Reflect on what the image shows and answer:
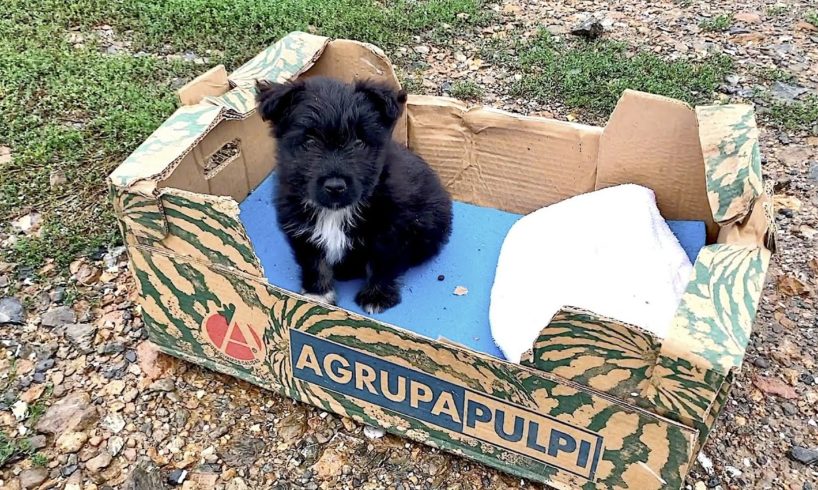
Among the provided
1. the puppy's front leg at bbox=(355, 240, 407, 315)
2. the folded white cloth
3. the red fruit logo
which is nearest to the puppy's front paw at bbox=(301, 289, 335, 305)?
the puppy's front leg at bbox=(355, 240, 407, 315)

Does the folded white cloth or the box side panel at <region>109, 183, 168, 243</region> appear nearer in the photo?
the box side panel at <region>109, 183, 168, 243</region>

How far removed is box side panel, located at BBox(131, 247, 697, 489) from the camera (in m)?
2.58

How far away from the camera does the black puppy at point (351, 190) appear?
118 inches

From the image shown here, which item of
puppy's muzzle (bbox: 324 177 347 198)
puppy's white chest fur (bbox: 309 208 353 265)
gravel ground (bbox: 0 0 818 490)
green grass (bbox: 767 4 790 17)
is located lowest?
gravel ground (bbox: 0 0 818 490)

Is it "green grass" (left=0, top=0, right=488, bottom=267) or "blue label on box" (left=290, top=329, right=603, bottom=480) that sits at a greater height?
"blue label on box" (left=290, top=329, right=603, bottom=480)

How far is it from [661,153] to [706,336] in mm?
1740

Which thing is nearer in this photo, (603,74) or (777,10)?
(603,74)

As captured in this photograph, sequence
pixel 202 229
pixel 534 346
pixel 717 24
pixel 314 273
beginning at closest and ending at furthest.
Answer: pixel 534 346
pixel 202 229
pixel 314 273
pixel 717 24

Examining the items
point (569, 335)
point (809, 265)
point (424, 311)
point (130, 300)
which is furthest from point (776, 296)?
point (130, 300)

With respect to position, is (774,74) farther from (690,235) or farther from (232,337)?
(232,337)

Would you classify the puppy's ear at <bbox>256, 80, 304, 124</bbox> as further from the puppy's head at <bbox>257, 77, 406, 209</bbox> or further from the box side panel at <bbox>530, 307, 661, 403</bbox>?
the box side panel at <bbox>530, 307, 661, 403</bbox>

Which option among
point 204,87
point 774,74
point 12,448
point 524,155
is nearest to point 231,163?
point 204,87

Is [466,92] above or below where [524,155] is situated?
below

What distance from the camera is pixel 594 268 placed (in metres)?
3.57
